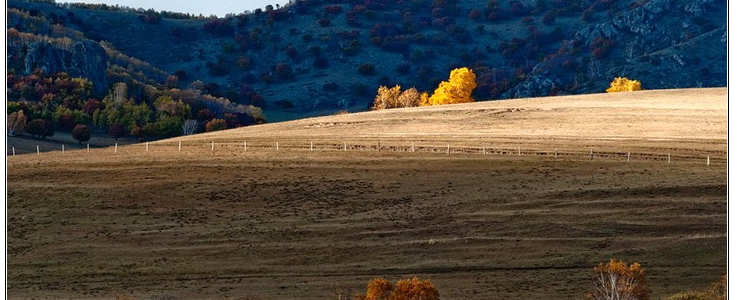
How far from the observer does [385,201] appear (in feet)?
202

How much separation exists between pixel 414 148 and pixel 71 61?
246 feet

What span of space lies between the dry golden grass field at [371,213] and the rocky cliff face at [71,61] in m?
57.0

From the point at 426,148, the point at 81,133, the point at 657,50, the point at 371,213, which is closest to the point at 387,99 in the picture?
the point at 81,133

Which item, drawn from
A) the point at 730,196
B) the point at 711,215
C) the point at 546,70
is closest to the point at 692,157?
the point at 711,215

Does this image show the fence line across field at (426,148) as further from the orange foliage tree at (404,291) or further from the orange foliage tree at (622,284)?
the orange foliage tree at (404,291)

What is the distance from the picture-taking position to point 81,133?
328 ft

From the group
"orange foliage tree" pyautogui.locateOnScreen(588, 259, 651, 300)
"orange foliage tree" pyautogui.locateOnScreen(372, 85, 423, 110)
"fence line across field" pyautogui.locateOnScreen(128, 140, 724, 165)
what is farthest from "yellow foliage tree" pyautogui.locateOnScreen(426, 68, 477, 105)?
"orange foliage tree" pyautogui.locateOnScreen(588, 259, 651, 300)

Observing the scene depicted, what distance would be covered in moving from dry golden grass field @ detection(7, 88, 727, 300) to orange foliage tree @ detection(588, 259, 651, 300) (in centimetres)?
125

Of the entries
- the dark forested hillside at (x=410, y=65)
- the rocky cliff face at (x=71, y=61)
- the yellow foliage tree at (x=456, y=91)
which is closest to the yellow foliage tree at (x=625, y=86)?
the yellow foliage tree at (x=456, y=91)

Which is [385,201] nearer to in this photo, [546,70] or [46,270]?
[46,270]

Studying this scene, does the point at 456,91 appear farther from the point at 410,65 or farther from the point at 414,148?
the point at 410,65

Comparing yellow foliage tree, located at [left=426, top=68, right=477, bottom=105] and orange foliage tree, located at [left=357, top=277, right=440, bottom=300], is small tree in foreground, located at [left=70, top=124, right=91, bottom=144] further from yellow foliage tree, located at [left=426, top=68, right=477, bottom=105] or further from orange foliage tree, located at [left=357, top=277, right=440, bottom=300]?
orange foliage tree, located at [left=357, top=277, right=440, bottom=300]

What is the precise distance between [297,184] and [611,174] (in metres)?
17.3

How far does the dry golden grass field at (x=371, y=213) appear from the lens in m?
48.3
